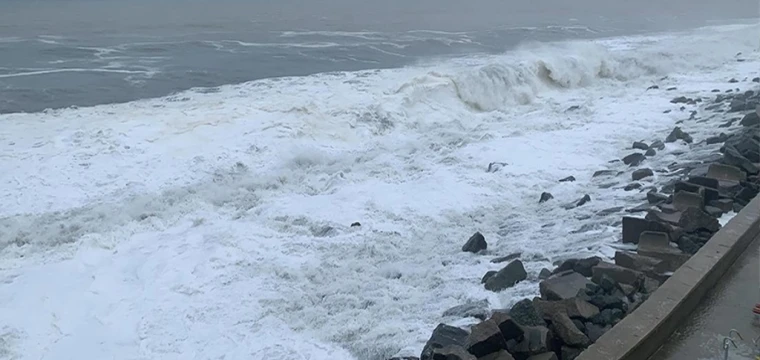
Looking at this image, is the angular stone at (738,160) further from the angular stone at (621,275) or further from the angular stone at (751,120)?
the angular stone at (621,275)

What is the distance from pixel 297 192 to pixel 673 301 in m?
7.11

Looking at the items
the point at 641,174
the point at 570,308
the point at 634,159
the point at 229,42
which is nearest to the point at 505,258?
the point at 570,308

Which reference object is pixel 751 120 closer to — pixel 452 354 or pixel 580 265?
pixel 580 265

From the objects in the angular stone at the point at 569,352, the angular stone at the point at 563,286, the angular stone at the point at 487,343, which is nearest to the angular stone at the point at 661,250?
the angular stone at the point at 563,286

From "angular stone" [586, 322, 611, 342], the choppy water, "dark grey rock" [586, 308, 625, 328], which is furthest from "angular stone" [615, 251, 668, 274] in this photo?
the choppy water

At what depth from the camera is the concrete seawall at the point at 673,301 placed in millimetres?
4379

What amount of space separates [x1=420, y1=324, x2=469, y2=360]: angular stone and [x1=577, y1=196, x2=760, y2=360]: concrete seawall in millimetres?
1125

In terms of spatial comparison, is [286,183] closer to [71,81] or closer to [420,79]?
[420,79]

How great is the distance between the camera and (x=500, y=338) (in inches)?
185

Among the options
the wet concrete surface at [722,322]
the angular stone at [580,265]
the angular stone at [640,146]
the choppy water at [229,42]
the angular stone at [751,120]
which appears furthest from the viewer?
the choppy water at [229,42]

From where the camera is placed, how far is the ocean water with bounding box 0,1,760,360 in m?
6.73

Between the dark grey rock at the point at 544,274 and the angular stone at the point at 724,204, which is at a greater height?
the angular stone at the point at 724,204

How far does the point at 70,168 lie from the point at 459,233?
718 centimetres

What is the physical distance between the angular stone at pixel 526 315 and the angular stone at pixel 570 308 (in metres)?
0.06
